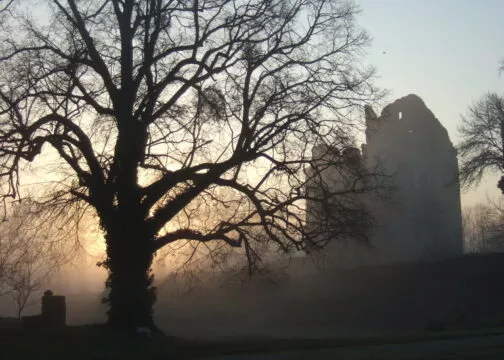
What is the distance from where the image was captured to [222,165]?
72.7 ft

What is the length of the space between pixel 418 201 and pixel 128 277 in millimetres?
55672

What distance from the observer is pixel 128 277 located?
70.8 feet

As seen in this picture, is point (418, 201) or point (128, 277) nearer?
point (128, 277)

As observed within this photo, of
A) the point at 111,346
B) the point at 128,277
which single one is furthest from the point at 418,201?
the point at 111,346

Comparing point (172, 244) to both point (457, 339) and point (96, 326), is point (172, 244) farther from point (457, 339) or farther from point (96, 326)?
→ point (457, 339)

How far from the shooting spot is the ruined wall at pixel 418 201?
71.3 m

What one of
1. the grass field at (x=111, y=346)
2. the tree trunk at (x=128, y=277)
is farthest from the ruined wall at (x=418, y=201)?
the grass field at (x=111, y=346)

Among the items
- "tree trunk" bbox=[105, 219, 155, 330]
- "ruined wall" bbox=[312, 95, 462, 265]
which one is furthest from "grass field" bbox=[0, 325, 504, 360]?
"ruined wall" bbox=[312, 95, 462, 265]

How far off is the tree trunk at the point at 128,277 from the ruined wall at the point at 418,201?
4879 cm

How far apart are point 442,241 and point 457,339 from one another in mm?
54530

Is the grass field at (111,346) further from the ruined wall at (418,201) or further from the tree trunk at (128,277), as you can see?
the ruined wall at (418,201)

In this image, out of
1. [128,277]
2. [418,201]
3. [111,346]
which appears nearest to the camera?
[111,346]

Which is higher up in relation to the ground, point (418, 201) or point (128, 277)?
point (418, 201)

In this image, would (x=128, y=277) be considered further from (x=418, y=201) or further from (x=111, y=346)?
(x=418, y=201)
